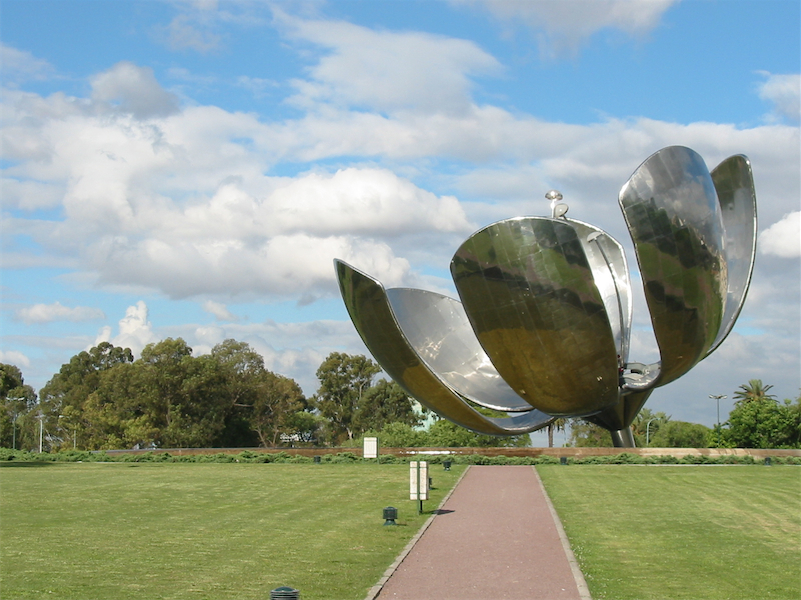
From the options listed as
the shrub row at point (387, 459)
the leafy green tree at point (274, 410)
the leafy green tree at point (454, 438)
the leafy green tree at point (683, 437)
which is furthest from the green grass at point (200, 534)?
the leafy green tree at point (274, 410)

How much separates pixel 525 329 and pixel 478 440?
2820 cm

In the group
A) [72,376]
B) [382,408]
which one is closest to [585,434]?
[382,408]

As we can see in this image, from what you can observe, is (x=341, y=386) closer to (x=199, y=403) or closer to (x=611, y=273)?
(x=199, y=403)

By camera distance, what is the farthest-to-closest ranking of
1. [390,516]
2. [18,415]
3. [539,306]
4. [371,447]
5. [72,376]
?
[18,415]
[72,376]
[371,447]
[390,516]
[539,306]

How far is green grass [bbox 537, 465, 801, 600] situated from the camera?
945 cm

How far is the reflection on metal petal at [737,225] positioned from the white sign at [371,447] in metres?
22.3

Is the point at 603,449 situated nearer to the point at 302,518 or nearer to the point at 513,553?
the point at 302,518

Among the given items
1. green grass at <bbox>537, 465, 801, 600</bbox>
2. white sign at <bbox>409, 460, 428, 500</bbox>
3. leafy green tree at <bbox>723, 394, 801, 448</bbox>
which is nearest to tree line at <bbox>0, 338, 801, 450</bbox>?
leafy green tree at <bbox>723, 394, 801, 448</bbox>

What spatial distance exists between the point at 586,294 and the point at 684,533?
6997 mm

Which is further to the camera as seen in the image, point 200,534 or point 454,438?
point 454,438

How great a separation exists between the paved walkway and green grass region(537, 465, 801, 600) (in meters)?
0.34

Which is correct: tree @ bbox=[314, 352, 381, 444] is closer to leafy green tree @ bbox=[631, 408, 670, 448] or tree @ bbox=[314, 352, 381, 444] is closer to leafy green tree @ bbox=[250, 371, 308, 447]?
leafy green tree @ bbox=[250, 371, 308, 447]

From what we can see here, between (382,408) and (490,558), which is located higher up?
(382,408)

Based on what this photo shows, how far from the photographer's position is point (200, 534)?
44.5 feet
